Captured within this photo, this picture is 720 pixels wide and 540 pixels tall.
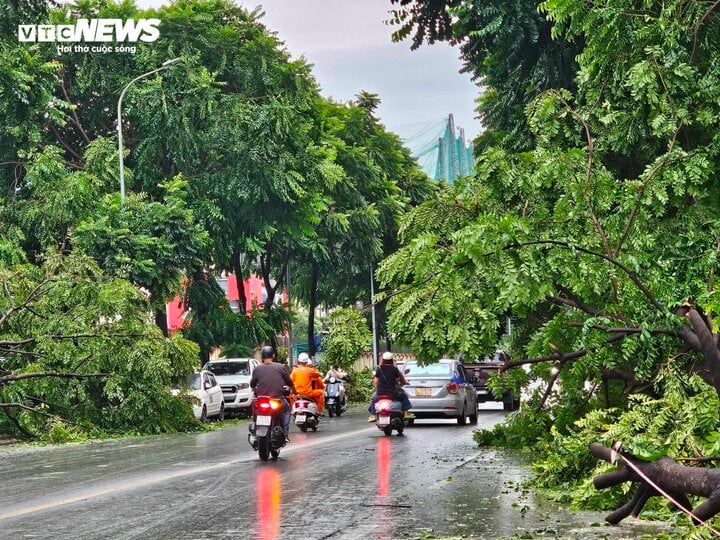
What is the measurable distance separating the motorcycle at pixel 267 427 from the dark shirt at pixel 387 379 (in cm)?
690

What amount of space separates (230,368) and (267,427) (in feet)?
68.6

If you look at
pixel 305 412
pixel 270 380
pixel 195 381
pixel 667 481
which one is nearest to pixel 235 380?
pixel 195 381

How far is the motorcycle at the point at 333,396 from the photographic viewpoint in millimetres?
37500

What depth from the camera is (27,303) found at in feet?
86.7

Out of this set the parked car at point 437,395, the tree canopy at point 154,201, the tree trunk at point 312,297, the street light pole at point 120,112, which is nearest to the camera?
the tree canopy at point 154,201

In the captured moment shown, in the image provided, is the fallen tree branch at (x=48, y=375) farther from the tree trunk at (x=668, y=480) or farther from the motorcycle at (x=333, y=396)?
the tree trunk at (x=668, y=480)

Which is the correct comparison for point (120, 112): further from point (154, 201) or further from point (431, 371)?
point (431, 371)

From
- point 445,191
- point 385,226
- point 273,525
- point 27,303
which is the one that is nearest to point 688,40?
point 445,191

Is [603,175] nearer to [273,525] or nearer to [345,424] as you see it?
[273,525]

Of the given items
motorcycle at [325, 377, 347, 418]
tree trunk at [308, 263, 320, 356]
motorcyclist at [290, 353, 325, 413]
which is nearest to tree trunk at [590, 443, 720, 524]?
motorcyclist at [290, 353, 325, 413]

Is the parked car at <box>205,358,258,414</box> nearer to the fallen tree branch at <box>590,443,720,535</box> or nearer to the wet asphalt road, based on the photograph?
the wet asphalt road

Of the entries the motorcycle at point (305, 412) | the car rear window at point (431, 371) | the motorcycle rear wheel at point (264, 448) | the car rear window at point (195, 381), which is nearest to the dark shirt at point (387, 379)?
the motorcycle at point (305, 412)

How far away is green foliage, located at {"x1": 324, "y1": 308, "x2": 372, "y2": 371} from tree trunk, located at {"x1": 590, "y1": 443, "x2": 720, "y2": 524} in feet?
23.7

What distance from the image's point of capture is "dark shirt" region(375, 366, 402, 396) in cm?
2602
